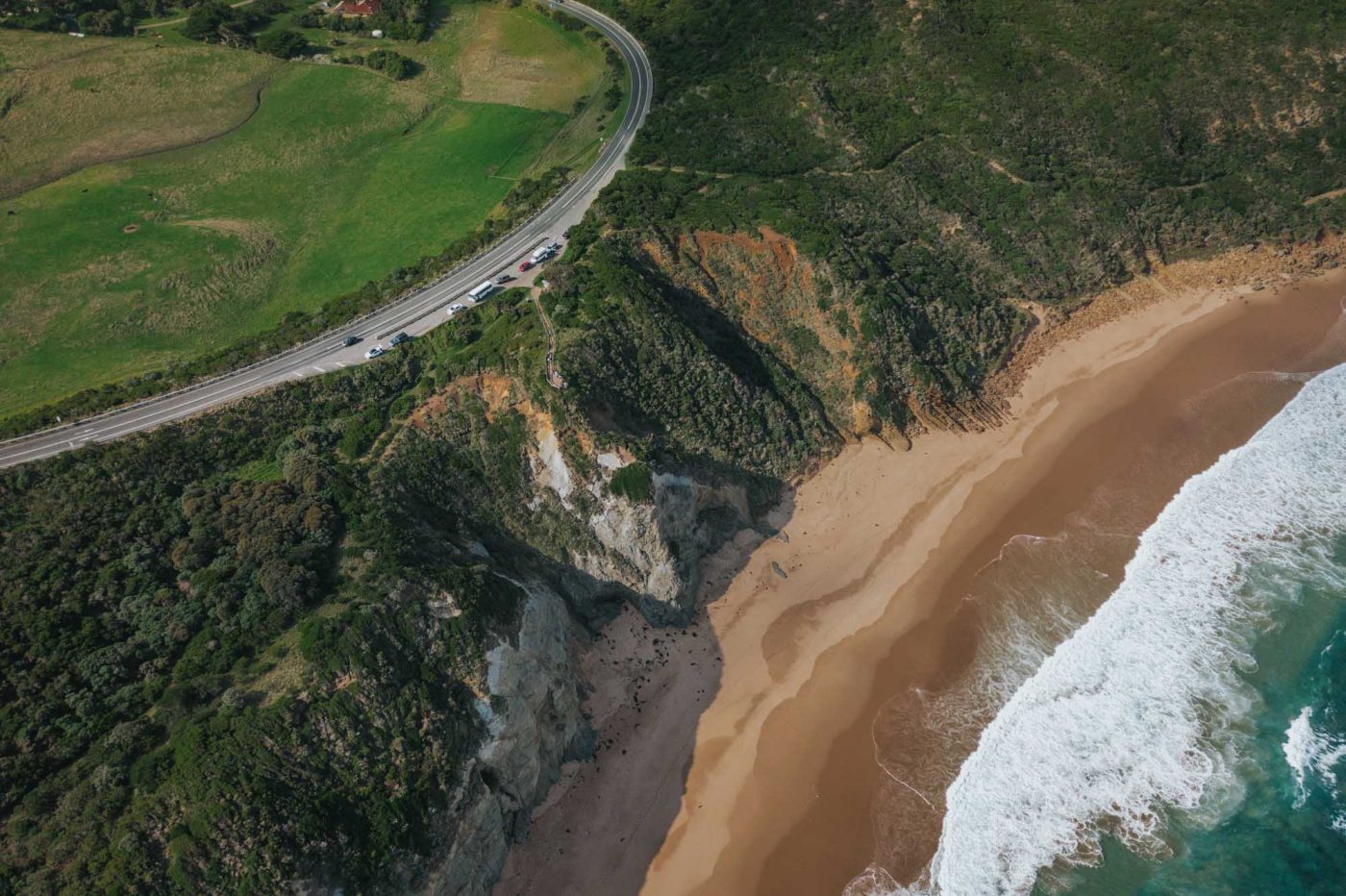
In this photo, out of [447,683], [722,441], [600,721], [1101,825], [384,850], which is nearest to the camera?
[384,850]

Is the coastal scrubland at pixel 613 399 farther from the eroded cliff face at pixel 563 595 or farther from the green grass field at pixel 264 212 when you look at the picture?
the green grass field at pixel 264 212

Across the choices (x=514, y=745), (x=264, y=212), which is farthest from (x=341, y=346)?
(x=514, y=745)

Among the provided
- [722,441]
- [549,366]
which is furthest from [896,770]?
[549,366]

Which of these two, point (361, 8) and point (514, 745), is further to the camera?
point (361, 8)

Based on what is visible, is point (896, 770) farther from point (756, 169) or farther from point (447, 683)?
point (756, 169)

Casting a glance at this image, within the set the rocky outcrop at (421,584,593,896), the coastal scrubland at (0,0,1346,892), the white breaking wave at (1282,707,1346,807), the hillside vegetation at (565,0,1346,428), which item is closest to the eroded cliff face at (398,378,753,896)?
the rocky outcrop at (421,584,593,896)

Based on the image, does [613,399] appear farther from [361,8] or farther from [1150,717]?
[361,8]
